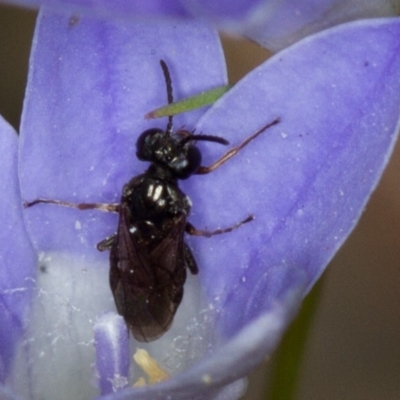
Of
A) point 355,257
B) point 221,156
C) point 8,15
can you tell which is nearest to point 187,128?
point 221,156

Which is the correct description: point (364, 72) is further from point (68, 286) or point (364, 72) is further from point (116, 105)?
point (68, 286)

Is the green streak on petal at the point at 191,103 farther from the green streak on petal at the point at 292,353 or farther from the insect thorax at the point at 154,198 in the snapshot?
the green streak on petal at the point at 292,353

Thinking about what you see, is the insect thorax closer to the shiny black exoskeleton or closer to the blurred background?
the shiny black exoskeleton

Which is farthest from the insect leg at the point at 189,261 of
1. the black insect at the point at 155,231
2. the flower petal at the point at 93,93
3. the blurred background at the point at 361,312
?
the blurred background at the point at 361,312

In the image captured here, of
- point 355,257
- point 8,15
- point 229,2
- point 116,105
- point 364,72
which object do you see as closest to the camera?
point 229,2

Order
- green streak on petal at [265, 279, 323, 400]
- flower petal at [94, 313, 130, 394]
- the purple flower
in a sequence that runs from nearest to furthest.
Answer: the purple flower
flower petal at [94, 313, 130, 394]
green streak on petal at [265, 279, 323, 400]

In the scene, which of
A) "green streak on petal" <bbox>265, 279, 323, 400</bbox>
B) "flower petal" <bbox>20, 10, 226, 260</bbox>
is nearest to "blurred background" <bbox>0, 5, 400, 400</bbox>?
"green streak on petal" <bbox>265, 279, 323, 400</bbox>

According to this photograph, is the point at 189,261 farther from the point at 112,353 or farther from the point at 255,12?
the point at 255,12
